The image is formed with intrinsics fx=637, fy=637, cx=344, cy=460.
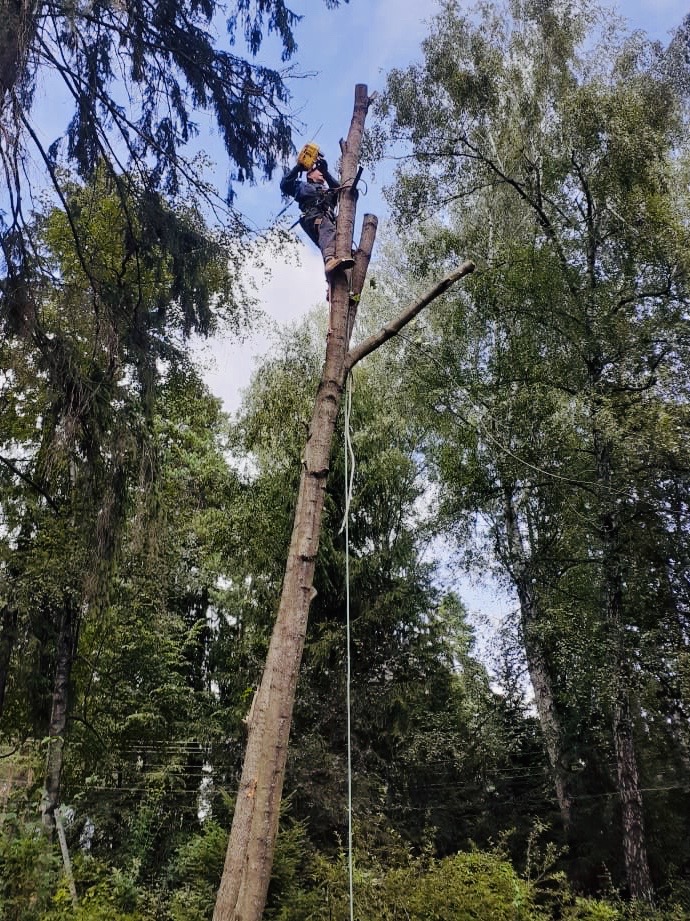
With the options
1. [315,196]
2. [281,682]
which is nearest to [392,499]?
[315,196]

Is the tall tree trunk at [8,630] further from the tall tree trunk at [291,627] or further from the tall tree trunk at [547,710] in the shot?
the tall tree trunk at [547,710]

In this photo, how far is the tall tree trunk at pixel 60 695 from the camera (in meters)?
8.31

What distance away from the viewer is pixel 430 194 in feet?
37.3

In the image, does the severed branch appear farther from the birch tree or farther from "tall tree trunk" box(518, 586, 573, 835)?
"tall tree trunk" box(518, 586, 573, 835)

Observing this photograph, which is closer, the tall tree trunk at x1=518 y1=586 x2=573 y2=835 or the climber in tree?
the climber in tree

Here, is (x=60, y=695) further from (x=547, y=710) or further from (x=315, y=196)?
(x=547, y=710)

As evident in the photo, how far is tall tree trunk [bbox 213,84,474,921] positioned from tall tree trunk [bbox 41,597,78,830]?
627cm

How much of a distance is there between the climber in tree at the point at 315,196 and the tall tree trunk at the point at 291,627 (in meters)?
0.39

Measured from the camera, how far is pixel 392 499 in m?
13.3

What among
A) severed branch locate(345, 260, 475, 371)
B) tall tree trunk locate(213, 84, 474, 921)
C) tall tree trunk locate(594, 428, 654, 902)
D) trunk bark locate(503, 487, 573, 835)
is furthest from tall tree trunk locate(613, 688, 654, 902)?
tall tree trunk locate(213, 84, 474, 921)

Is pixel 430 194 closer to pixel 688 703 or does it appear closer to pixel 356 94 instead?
pixel 356 94

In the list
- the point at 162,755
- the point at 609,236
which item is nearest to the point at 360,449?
the point at 609,236

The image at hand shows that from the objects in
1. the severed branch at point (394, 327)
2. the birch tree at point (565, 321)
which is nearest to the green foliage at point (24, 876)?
the severed branch at point (394, 327)

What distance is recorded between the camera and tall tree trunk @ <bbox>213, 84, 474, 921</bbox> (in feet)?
9.19
